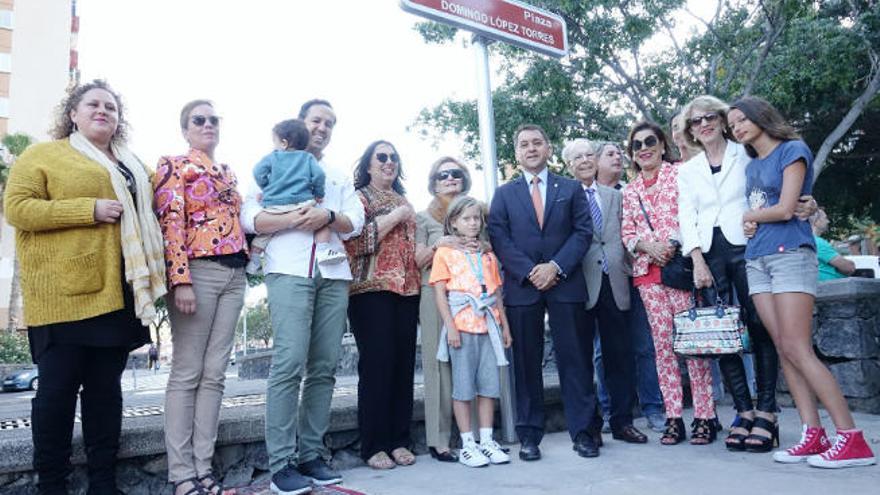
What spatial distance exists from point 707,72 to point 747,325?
1124 centimetres

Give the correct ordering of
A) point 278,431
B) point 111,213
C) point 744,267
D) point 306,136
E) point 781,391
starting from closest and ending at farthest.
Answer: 1. point 111,213
2. point 278,431
3. point 306,136
4. point 744,267
5. point 781,391

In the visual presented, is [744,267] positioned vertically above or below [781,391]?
above

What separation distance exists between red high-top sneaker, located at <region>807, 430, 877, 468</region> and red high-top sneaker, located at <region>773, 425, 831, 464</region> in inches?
5.0

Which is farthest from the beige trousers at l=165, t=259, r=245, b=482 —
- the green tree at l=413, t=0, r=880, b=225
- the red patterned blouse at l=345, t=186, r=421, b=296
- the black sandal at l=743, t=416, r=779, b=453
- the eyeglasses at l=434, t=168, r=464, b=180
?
the green tree at l=413, t=0, r=880, b=225

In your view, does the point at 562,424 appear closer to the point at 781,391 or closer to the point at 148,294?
the point at 781,391

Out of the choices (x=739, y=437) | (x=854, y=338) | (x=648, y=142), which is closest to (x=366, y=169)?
(x=648, y=142)

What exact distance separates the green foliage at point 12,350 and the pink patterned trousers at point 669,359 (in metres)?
25.2

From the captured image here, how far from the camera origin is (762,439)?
3.60m

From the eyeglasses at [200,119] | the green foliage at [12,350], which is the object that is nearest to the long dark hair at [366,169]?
the eyeglasses at [200,119]

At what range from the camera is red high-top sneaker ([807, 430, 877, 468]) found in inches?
123

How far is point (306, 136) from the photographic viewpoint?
Answer: 11.6 feet

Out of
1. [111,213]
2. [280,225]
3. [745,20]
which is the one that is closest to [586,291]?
[280,225]

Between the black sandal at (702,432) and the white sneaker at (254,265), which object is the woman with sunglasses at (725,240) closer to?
the black sandal at (702,432)

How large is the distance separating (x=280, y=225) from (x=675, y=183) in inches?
102
